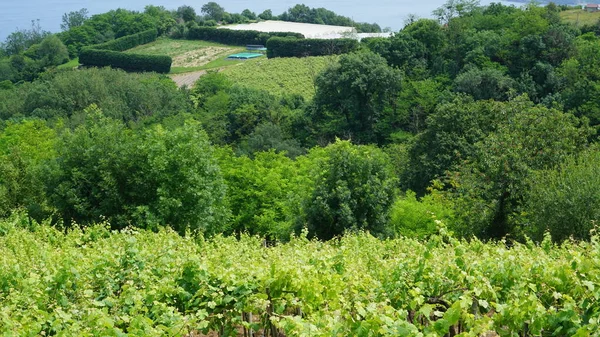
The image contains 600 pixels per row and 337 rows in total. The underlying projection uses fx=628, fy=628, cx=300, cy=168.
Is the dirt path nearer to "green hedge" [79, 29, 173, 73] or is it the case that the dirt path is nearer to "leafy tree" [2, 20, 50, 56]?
"green hedge" [79, 29, 173, 73]

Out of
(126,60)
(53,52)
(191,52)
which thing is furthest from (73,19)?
(126,60)

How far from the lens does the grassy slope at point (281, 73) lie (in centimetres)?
6975

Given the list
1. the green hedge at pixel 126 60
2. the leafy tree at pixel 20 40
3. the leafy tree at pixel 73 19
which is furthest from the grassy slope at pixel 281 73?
the leafy tree at pixel 73 19

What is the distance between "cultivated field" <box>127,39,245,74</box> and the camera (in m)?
Result: 87.8

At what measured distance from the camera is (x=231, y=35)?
10019cm

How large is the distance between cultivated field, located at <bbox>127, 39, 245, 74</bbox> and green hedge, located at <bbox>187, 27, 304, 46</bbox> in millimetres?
1799

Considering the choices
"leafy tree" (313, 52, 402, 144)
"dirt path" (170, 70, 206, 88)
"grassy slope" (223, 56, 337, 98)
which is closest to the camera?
"leafy tree" (313, 52, 402, 144)

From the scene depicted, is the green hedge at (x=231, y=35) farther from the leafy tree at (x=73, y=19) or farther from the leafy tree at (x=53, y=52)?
the leafy tree at (x=73, y=19)

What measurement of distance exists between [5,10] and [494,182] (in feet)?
592

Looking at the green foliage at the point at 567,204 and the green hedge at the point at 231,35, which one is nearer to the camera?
the green foliage at the point at 567,204

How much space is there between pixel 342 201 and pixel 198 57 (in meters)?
75.3

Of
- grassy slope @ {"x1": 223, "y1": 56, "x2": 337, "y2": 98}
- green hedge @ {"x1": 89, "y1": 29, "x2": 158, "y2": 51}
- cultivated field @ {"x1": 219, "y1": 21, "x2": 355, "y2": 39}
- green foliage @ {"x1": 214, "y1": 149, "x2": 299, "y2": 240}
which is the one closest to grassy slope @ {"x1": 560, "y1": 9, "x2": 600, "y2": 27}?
grassy slope @ {"x1": 223, "y1": 56, "x2": 337, "y2": 98}

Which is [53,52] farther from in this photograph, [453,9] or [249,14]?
[453,9]

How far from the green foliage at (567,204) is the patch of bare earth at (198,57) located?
73916 millimetres
